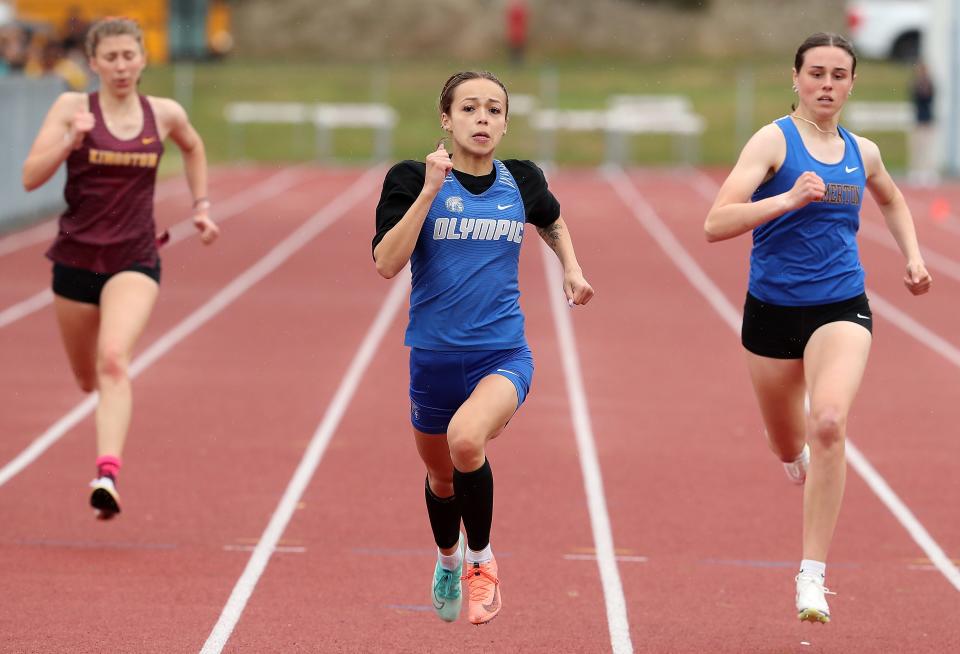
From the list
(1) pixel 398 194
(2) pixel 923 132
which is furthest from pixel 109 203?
(2) pixel 923 132

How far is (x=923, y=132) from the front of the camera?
28250mm

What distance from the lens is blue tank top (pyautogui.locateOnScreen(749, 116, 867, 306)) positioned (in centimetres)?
578

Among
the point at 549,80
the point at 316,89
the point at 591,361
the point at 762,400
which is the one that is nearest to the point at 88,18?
the point at 316,89

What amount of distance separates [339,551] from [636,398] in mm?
4130

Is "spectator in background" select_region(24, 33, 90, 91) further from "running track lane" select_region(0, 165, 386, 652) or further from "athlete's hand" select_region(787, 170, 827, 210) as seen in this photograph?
"athlete's hand" select_region(787, 170, 827, 210)

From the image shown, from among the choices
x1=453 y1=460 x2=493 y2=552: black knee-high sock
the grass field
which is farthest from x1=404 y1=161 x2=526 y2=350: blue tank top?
the grass field

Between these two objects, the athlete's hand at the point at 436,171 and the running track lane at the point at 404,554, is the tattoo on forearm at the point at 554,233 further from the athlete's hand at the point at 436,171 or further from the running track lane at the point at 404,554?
the running track lane at the point at 404,554

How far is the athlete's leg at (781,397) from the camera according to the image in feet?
20.1

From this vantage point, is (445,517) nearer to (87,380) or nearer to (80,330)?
(80,330)

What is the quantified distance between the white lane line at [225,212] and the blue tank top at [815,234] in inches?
341

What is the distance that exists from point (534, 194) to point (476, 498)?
0.98 m

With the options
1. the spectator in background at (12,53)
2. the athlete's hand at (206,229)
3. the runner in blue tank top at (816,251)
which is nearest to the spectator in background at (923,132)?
the spectator in background at (12,53)

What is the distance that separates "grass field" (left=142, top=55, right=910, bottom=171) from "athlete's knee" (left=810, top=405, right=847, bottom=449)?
26675mm

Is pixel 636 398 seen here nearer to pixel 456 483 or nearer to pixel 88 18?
pixel 456 483
